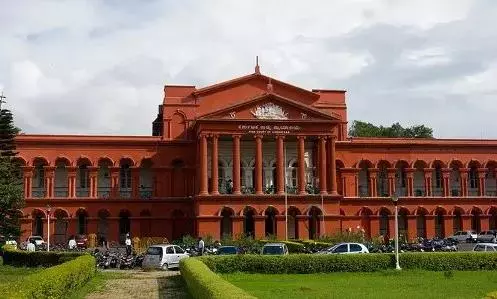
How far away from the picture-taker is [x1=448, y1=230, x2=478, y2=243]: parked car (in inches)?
2099

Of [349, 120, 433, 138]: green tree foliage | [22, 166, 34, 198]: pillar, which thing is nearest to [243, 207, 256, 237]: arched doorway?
[22, 166, 34, 198]: pillar

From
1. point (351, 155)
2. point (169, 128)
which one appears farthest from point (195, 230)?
point (351, 155)

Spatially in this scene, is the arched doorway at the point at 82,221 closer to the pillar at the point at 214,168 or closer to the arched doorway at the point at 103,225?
the arched doorway at the point at 103,225

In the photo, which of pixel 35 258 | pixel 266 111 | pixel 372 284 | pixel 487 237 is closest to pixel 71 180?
pixel 266 111

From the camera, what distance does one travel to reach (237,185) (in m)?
51.4

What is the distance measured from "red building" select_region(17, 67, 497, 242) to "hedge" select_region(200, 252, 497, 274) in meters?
21.6

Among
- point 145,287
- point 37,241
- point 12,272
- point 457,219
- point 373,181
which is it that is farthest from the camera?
point 457,219

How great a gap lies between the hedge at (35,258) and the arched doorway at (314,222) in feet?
77.9

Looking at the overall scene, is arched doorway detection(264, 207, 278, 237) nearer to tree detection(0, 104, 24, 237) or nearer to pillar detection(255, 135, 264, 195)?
pillar detection(255, 135, 264, 195)

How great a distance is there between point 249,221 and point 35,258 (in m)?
22.4

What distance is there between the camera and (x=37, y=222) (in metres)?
54.6

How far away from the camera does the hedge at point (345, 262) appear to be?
1124 inches

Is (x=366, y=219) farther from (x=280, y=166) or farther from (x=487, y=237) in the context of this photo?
(x=280, y=166)

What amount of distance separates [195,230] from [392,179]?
1878 centimetres
